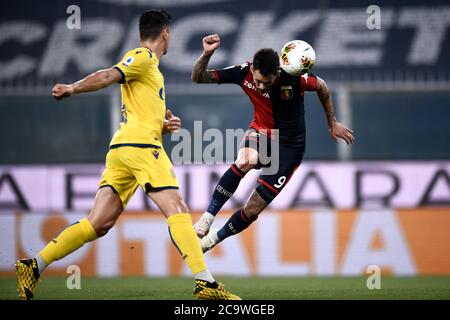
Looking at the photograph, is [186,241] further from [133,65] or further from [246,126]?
[246,126]

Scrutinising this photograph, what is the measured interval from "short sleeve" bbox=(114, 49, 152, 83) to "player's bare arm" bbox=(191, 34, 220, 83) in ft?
3.13

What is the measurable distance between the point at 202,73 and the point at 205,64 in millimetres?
116

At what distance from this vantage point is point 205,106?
14.3 metres

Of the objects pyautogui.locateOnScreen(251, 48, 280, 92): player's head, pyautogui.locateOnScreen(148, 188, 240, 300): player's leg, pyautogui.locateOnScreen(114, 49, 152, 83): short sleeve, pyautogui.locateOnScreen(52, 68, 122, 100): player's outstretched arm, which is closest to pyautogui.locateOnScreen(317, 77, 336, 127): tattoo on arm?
pyautogui.locateOnScreen(251, 48, 280, 92): player's head

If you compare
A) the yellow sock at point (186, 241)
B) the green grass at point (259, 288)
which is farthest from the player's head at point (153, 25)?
the green grass at point (259, 288)

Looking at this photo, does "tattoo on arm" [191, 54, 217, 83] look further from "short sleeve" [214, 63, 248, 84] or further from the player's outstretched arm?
the player's outstretched arm

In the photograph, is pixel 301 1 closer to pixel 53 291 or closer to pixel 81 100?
pixel 81 100

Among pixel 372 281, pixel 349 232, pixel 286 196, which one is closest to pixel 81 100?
pixel 286 196

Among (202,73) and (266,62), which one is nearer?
(266,62)

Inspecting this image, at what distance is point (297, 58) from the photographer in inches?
323


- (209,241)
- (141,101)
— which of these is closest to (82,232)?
(141,101)

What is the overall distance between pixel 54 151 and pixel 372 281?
18.8 ft

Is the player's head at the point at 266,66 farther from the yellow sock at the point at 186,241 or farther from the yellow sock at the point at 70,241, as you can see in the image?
the yellow sock at the point at 70,241

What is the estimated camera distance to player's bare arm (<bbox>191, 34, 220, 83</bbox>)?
7.96 m
